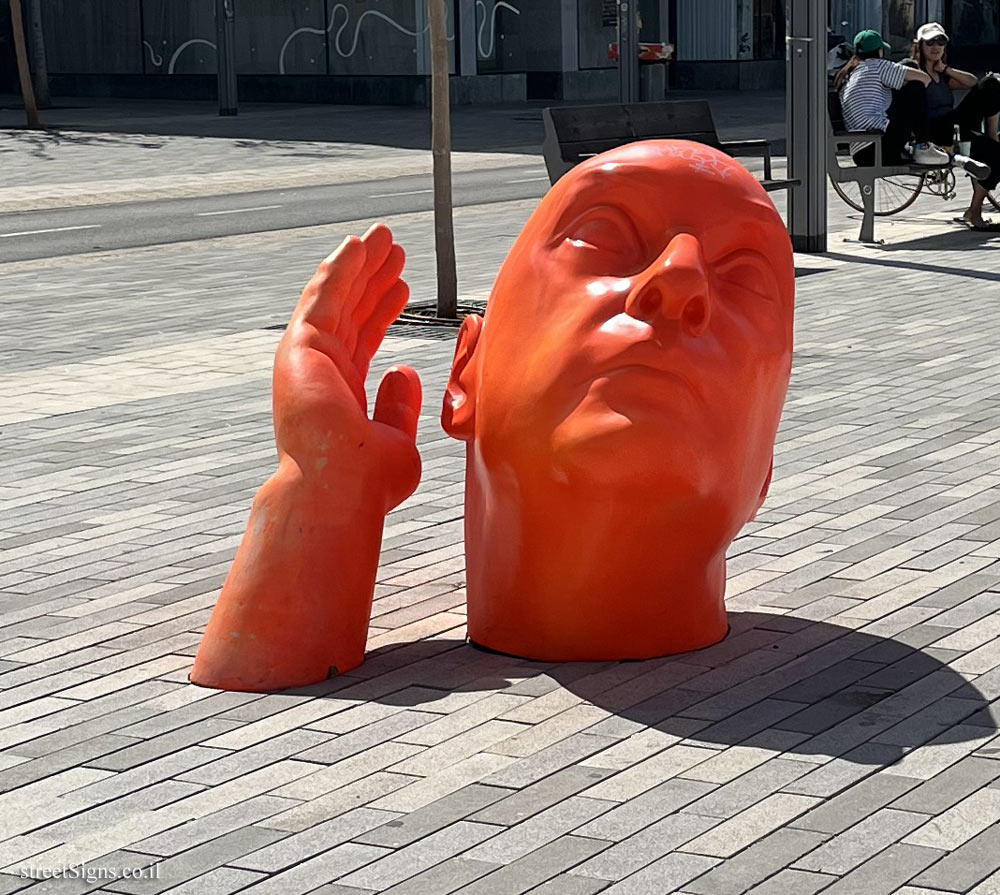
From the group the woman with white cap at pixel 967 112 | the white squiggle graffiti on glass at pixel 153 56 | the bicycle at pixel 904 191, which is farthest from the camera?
the white squiggle graffiti on glass at pixel 153 56

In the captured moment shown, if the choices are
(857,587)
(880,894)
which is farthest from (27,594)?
(880,894)

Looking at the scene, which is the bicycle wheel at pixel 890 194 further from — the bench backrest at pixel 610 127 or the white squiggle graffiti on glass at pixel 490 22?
the white squiggle graffiti on glass at pixel 490 22

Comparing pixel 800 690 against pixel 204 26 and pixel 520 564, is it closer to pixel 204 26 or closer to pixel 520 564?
pixel 520 564

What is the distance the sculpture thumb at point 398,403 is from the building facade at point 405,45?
107ft

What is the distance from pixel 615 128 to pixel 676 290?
375 inches

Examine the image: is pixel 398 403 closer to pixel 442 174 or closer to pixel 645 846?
pixel 645 846

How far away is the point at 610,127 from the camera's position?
46.4 feet

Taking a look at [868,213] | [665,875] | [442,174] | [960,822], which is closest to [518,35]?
Result: [868,213]

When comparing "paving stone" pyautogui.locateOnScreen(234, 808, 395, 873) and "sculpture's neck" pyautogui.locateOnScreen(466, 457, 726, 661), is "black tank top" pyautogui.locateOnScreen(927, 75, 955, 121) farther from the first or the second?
"paving stone" pyautogui.locateOnScreen(234, 808, 395, 873)

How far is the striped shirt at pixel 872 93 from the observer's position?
16172 millimetres

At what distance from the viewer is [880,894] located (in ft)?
12.3

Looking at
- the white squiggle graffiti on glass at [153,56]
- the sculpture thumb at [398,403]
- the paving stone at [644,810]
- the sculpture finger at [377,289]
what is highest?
the white squiggle graffiti on glass at [153,56]

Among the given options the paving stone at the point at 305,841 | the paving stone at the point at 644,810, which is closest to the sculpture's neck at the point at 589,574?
the paving stone at the point at 644,810

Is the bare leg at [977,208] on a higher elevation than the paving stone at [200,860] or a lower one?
higher
